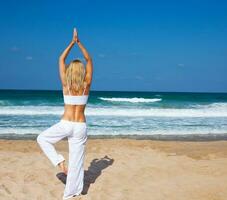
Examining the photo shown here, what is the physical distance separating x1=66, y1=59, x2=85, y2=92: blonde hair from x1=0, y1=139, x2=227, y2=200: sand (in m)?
1.75

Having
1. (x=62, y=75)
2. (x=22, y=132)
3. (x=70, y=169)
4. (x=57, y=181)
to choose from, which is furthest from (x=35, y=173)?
(x=22, y=132)

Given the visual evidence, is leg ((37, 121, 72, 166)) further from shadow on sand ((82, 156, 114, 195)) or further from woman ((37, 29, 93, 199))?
shadow on sand ((82, 156, 114, 195))

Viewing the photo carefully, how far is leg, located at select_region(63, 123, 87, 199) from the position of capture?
511 cm

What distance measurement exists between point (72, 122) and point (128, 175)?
2210 millimetres

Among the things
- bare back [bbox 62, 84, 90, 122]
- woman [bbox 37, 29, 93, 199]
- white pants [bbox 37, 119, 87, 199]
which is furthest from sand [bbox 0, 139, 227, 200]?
bare back [bbox 62, 84, 90, 122]

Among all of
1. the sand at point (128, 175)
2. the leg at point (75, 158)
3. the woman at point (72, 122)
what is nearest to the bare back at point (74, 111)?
the woman at point (72, 122)

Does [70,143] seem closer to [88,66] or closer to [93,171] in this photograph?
[88,66]

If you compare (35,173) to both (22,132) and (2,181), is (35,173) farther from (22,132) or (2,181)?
(22,132)

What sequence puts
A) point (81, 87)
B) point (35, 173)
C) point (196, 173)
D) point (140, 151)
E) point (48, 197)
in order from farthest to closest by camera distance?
point (140, 151)
point (196, 173)
point (35, 173)
point (48, 197)
point (81, 87)

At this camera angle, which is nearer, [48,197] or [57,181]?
[48,197]

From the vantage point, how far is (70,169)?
17.0ft

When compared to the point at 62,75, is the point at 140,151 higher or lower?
lower

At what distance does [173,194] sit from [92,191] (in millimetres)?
1316

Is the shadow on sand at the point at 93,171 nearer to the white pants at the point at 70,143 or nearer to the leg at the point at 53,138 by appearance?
the white pants at the point at 70,143
